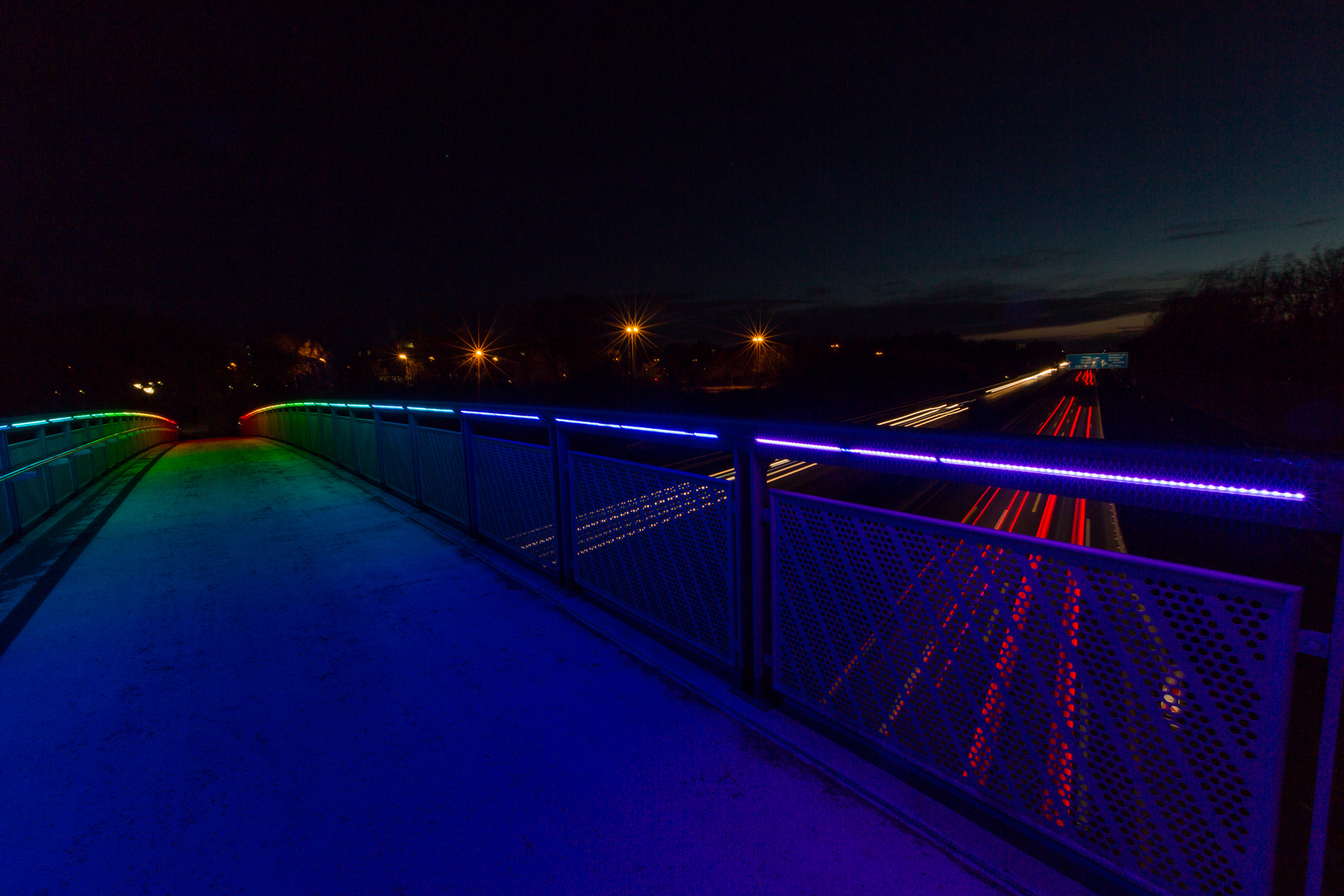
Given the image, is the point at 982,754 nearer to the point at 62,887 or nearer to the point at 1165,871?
the point at 1165,871

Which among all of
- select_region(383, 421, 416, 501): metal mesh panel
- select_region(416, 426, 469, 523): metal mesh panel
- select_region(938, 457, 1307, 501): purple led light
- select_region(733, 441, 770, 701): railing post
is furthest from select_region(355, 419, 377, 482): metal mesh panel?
select_region(938, 457, 1307, 501): purple led light

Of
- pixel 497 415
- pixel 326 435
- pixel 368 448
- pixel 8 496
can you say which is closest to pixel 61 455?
pixel 8 496

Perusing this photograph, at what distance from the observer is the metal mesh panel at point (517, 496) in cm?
438

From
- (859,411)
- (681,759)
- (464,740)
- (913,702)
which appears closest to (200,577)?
(464,740)

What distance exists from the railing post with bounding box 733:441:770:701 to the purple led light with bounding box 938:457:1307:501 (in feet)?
3.16

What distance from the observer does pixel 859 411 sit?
40688 millimetres

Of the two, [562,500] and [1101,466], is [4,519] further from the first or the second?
[1101,466]

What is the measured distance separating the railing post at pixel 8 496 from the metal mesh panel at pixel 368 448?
11.3ft

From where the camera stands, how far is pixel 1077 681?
1740mm

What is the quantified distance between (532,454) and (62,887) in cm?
305

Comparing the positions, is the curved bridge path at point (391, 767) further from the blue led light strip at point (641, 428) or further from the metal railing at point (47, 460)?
the metal railing at point (47, 460)

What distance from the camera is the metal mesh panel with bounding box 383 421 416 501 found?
698cm

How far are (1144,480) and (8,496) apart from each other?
916 cm

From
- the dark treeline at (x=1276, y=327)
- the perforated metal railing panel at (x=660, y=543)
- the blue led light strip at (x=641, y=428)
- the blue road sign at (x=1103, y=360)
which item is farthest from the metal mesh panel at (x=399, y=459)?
the blue road sign at (x=1103, y=360)
